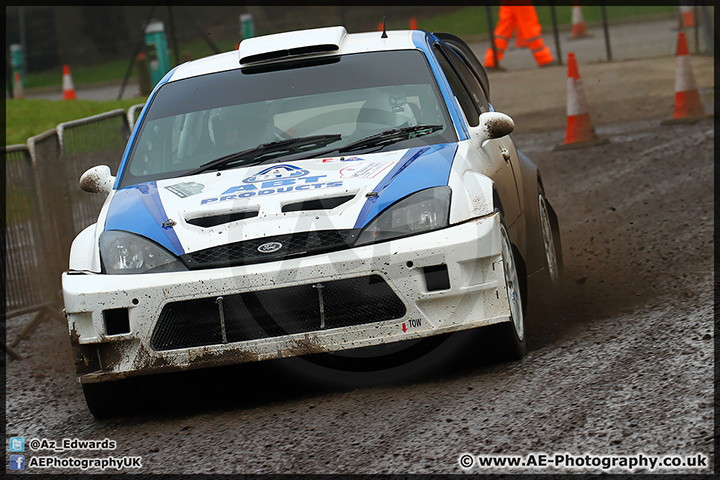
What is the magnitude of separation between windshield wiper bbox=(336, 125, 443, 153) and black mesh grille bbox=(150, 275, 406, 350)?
0.99 metres

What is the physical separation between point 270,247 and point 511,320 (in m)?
1.11

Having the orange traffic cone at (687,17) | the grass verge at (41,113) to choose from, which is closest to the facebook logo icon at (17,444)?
the grass verge at (41,113)

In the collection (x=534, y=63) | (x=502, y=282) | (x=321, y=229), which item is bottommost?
(x=534, y=63)

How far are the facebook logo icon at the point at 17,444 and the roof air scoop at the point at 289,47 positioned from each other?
2.40 meters

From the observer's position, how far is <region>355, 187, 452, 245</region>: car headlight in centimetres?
461

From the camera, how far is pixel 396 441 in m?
4.01

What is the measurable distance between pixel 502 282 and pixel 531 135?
9463mm

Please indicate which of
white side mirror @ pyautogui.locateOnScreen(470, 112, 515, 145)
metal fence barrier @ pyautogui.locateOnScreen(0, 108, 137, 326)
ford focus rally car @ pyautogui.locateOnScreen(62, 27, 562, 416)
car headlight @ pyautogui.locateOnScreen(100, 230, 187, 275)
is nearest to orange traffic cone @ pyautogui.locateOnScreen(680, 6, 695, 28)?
metal fence barrier @ pyautogui.locateOnScreen(0, 108, 137, 326)

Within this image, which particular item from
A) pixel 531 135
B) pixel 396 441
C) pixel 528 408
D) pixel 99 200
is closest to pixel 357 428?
pixel 396 441

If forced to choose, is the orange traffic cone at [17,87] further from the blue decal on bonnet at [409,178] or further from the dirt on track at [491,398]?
the blue decal on bonnet at [409,178]

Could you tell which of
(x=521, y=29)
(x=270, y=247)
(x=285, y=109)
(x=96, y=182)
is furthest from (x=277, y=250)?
(x=521, y=29)

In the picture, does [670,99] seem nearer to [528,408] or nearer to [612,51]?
[612,51]

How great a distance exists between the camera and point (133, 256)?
480 cm

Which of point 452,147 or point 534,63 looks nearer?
point 452,147
